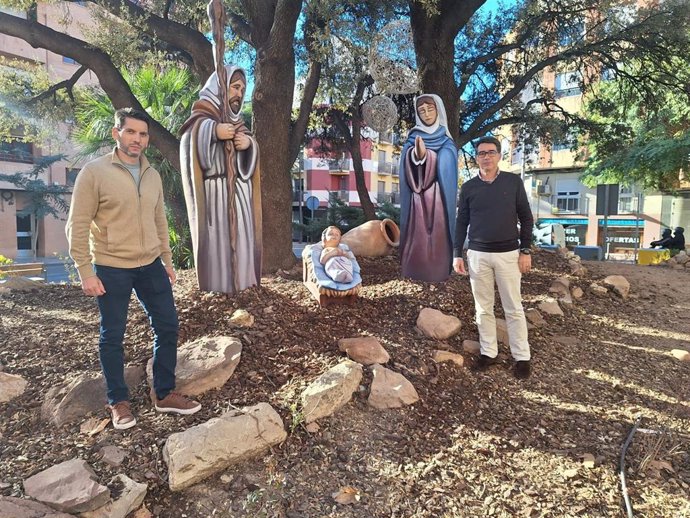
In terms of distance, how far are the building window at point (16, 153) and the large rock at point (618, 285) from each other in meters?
23.5

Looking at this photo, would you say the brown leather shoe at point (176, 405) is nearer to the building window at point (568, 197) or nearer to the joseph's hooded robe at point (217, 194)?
the joseph's hooded robe at point (217, 194)

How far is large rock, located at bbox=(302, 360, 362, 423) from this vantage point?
9.54ft

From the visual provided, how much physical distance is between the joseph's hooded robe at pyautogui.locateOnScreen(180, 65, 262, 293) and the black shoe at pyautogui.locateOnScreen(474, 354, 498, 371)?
7.33 feet

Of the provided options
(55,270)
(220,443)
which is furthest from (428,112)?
(55,270)

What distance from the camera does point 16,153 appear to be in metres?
21.4

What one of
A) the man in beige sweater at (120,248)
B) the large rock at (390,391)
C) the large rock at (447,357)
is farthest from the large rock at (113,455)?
the large rock at (447,357)

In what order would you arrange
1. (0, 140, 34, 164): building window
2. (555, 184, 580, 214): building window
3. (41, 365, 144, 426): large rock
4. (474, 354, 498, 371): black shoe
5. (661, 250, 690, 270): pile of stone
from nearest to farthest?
(41, 365, 144, 426): large rock < (474, 354, 498, 371): black shoe < (661, 250, 690, 270): pile of stone < (0, 140, 34, 164): building window < (555, 184, 580, 214): building window

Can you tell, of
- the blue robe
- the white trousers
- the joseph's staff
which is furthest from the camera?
the blue robe

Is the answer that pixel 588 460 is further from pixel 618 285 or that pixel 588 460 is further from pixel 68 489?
pixel 618 285

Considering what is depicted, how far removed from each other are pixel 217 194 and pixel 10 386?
2171 mm

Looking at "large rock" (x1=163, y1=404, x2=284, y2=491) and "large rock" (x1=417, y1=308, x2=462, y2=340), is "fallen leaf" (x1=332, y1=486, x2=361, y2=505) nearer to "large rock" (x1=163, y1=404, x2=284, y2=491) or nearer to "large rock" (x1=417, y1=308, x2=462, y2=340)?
"large rock" (x1=163, y1=404, x2=284, y2=491)

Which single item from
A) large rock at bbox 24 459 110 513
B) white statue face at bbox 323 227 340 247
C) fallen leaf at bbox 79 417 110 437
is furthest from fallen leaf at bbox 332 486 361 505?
white statue face at bbox 323 227 340 247

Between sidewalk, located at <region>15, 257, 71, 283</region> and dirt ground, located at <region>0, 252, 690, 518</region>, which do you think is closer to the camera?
dirt ground, located at <region>0, 252, 690, 518</region>

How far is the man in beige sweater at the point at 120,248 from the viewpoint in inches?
102
